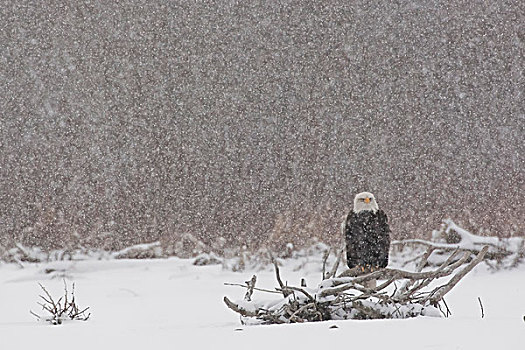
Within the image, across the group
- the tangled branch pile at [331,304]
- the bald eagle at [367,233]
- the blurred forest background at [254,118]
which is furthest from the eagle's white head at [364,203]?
the blurred forest background at [254,118]

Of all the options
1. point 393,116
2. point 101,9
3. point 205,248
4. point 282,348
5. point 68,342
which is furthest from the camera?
point 101,9

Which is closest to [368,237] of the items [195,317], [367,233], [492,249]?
[367,233]

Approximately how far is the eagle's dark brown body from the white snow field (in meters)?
0.83

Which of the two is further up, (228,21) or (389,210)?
(228,21)

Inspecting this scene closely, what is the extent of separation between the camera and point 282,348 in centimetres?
248

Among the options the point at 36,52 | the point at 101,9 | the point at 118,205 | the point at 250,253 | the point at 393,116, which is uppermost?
the point at 101,9

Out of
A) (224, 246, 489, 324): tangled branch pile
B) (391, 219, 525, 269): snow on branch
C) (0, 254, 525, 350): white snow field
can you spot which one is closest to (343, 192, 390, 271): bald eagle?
(0, 254, 525, 350): white snow field

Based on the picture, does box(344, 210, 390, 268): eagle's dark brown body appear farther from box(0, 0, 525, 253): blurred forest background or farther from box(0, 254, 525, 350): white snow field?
box(0, 0, 525, 253): blurred forest background

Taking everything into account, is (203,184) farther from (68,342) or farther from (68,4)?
(68,342)

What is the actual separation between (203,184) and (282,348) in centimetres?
1301

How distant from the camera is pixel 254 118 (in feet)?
60.0

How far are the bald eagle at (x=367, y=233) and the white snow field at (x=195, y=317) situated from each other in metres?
0.84

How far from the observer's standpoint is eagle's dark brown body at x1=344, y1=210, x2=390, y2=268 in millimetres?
6957

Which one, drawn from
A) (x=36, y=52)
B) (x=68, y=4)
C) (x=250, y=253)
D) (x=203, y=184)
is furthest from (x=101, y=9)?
(x=250, y=253)
